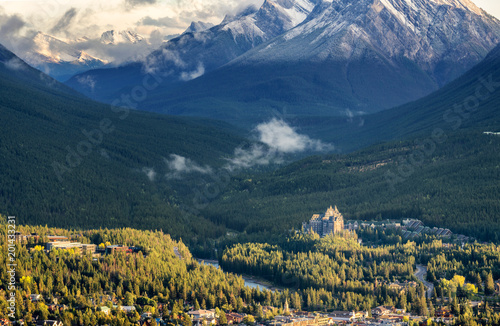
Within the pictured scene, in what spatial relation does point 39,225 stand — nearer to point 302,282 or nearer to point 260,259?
point 260,259

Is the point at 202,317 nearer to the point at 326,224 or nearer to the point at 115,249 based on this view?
the point at 115,249

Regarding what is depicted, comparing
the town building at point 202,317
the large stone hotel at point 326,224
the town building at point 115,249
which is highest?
the large stone hotel at point 326,224

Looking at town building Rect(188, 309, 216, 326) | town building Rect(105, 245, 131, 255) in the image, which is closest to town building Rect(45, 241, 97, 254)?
town building Rect(105, 245, 131, 255)

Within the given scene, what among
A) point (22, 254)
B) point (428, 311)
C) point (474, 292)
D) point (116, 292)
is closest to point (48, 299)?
point (116, 292)

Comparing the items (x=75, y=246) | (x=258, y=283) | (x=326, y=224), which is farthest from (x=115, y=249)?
(x=326, y=224)

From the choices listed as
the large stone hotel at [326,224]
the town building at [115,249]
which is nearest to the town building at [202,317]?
the town building at [115,249]

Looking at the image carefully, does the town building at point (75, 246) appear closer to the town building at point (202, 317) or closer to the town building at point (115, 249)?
the town building at point (115, 249)

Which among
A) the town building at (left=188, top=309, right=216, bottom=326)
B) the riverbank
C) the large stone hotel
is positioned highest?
the large stone hotel

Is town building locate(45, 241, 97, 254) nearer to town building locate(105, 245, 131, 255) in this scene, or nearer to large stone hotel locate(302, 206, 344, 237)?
town building locate(105, 245, 131, 255)
